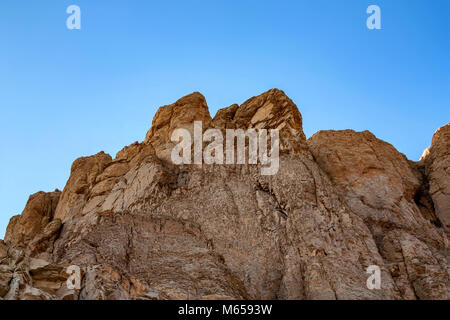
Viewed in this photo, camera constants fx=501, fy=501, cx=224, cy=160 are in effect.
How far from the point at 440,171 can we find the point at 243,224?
16.1 meters

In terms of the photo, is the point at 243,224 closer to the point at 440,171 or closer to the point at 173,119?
Answer: the point at 173,119

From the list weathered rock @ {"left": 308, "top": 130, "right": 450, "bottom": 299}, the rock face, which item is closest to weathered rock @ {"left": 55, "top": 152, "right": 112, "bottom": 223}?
the rock face

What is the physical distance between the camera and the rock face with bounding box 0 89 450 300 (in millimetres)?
21312

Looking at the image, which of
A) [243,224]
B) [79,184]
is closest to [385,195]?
[243,224]

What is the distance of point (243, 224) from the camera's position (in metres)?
25.9

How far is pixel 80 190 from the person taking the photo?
34.0 meters

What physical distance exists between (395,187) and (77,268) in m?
19.7

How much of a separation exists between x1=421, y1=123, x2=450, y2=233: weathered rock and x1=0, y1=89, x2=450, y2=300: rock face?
0.11 meters

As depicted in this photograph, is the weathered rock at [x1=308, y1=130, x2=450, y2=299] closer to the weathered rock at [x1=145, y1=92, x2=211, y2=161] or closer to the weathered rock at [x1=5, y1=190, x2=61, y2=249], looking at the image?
the weathered rock at [x1=145, y1=92, x2=211, y2=161]

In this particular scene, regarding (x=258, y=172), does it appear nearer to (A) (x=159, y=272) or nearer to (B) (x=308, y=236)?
(B) (x=308, y=236)

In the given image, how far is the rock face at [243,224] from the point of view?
69.9 feet

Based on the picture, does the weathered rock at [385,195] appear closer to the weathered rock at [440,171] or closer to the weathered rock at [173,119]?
the weathered rock at [440,171]
